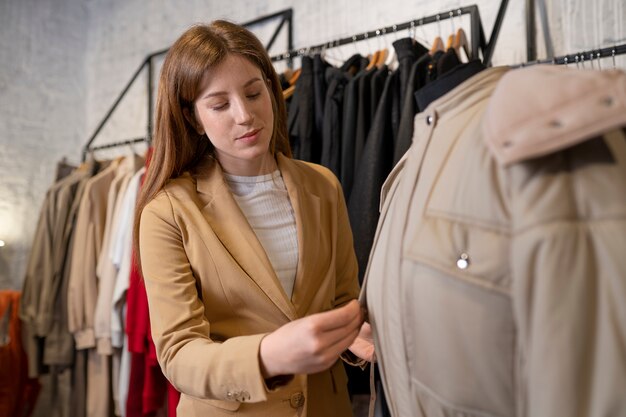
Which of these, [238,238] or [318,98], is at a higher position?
[318,98]

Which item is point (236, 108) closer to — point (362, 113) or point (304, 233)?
point (304, 233)

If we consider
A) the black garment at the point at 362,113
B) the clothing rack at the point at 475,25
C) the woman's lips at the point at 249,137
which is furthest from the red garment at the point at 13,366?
the clothing rack at the point at 475,25

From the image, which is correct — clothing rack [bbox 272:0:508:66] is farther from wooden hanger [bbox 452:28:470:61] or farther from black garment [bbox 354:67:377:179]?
black garment [bbox 354:67:377:179]

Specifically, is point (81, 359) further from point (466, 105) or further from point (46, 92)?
point (466, 105)

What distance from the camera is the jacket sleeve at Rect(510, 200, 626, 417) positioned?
0.46m

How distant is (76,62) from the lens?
10.2ft

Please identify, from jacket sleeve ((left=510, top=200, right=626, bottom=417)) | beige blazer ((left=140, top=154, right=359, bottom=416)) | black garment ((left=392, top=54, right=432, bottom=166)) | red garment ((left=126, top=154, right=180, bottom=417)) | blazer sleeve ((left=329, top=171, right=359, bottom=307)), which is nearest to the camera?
jacket sleeve ((left=510, top=200, right=626, bottom=417))

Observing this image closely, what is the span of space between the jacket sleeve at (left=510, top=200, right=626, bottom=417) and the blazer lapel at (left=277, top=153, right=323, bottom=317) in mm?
587

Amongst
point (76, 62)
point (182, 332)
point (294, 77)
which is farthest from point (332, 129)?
point (76, 62)

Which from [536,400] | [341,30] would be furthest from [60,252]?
[536,400]

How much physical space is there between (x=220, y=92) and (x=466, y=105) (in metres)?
0.53

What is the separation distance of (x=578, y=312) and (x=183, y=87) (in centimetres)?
82

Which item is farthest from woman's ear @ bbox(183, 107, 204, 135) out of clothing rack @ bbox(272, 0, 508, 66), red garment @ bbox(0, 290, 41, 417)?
Answer: red garment @ bbox(0, 290, 41, 417)

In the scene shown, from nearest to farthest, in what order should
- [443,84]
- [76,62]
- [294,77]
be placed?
[443,84] < [294,77] < [76,62]
